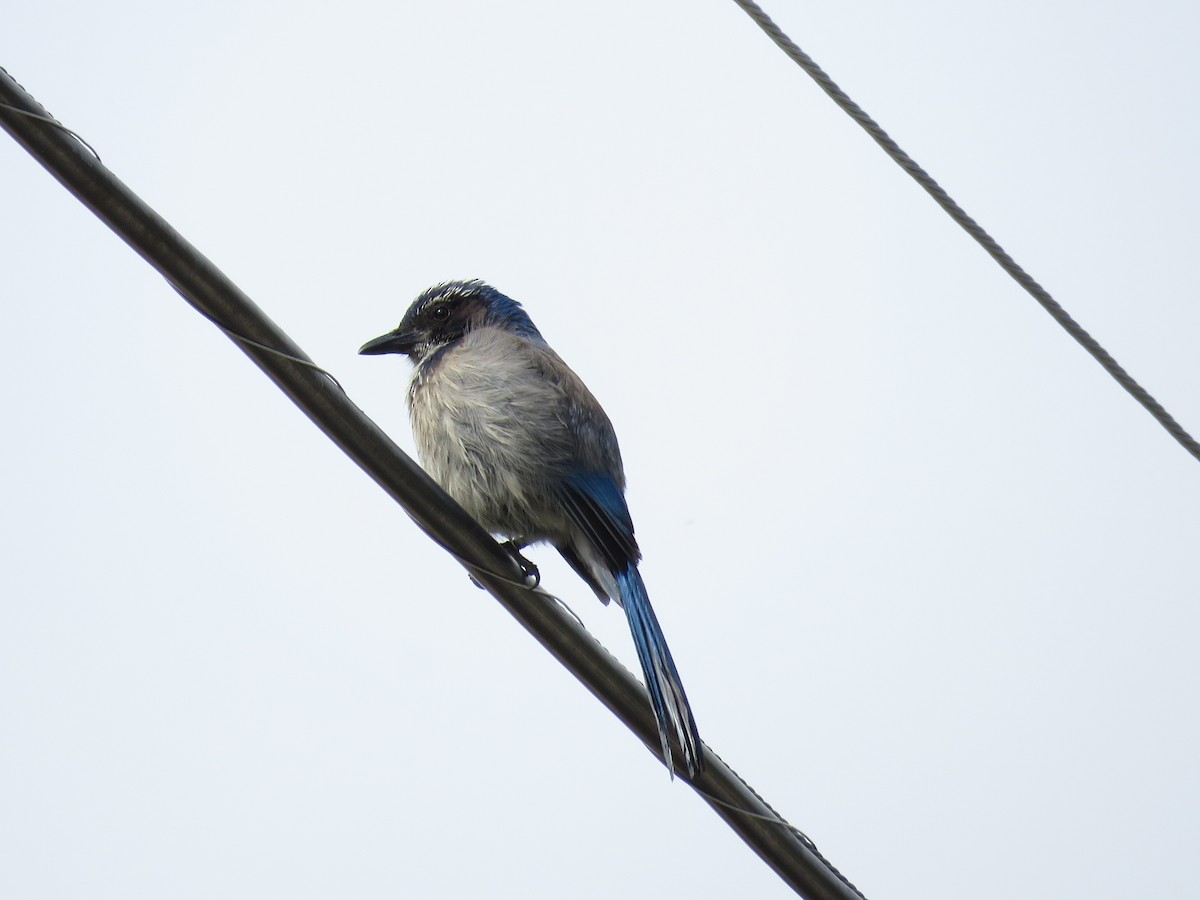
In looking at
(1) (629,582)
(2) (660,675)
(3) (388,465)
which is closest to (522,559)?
(1) (629,582)

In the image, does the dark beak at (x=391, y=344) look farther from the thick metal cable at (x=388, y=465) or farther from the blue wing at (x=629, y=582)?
the thick metal cable at (x=388, y=465)

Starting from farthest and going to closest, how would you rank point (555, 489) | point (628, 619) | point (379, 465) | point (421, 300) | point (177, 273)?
point (421, 300) → point (555, 489) → point (628, 619) → point (379, 465) → point (177, 273)

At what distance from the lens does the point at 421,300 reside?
19.4ft

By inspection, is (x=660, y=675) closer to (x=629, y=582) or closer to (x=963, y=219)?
(x=629, y=582)

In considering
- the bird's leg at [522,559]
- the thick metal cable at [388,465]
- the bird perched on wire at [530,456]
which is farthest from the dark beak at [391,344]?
the thick metal cable at [388,465]

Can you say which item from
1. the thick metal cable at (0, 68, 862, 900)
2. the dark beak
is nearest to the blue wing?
the thick metal cable at (0, 68, 862, 900)

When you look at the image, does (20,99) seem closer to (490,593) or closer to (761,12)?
(490,593)

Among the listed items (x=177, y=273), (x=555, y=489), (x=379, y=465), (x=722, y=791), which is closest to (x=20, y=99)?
(x=177, y=273)

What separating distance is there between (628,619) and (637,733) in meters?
0.99

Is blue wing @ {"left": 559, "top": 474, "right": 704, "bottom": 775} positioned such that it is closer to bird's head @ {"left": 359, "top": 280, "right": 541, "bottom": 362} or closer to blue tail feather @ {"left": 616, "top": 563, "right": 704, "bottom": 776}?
blue tail feather @ {"left": 616, "top": 563, "right": 704, "bottom": 776}

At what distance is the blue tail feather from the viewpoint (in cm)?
330

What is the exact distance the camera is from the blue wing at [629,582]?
346cm

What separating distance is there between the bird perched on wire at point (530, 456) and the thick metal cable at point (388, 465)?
115cm

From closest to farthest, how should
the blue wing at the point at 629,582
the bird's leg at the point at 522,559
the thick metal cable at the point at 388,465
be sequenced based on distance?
the thick metal cable at the point at 388,465 < the blue wing at the point at 629,582 < the bird's leg at the point at 522,559
